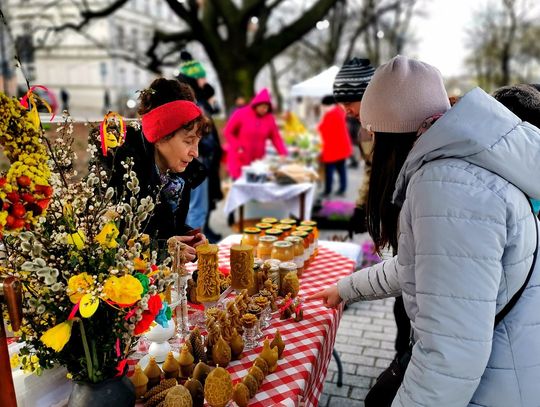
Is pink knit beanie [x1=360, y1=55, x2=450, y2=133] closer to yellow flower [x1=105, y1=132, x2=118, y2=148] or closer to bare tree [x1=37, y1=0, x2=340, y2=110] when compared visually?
yellow flower [x1=105, y1=132, x2=118, y2=148]

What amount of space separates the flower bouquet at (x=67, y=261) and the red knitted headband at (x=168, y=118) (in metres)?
0.74

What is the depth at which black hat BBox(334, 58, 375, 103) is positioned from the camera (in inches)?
122

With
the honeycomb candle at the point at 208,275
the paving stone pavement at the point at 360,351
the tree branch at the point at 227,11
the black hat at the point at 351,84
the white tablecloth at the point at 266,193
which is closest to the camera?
the honeycomb candle at the point at 208,275

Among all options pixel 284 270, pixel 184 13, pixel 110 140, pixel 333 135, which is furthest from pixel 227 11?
pixel 110 140

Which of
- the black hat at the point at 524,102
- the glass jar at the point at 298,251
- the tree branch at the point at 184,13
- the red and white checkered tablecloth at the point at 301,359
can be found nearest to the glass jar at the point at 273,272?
the red and white checkered tablecloth at the point at 301,359

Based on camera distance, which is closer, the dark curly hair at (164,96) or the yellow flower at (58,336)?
the yellow flower at (58,336)

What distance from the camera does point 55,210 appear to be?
3.66 feet

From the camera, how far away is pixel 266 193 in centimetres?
555

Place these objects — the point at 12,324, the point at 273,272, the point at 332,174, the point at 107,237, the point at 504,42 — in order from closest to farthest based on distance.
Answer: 1. the point at 12,324
2. the point at 107,237
3. the point at 273,272
4. the point at 332,174
5. the point at 504,42

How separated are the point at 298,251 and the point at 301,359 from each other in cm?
83

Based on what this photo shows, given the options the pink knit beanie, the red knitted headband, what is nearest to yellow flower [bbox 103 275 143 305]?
the pink knit beanie

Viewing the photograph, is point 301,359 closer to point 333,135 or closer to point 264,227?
point 264,227

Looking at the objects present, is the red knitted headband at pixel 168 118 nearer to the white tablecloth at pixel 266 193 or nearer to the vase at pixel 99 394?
the vase at pixel 99 394

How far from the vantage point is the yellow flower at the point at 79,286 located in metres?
1.04
